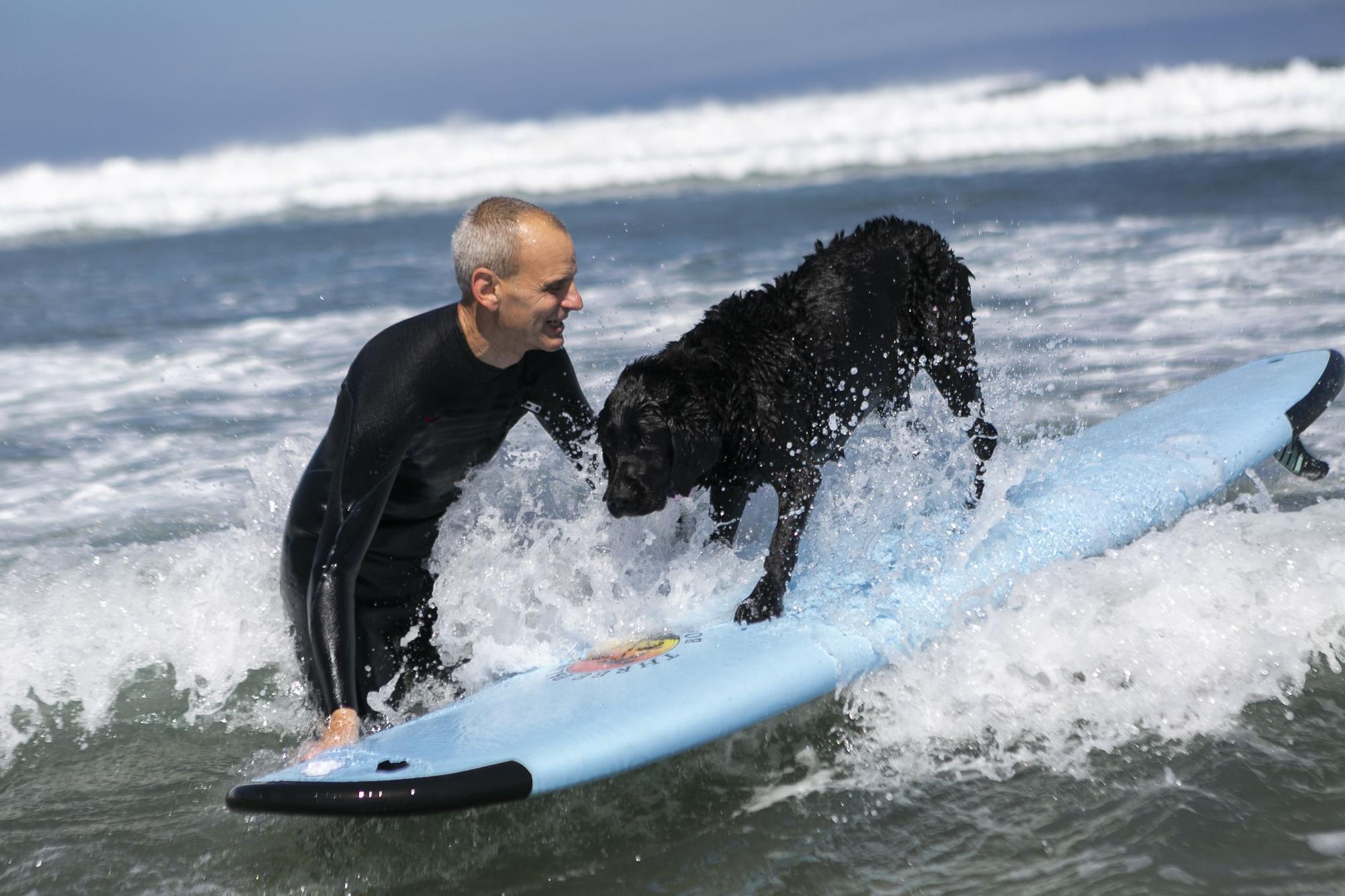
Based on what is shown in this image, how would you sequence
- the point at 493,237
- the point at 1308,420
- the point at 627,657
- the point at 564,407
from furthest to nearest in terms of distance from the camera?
the point at 1308,420, the point at 564,407, the point at 627,657, the point at 493,237

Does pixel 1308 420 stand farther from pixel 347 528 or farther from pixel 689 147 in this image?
pixel 689 147

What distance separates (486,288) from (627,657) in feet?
4.03

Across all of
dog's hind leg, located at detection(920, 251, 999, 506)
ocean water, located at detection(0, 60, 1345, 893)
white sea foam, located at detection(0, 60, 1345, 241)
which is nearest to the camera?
ocean water, located at detection(0, 60, 1345, 893)

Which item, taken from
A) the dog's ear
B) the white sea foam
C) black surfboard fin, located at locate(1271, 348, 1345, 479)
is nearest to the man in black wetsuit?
the dog's ear

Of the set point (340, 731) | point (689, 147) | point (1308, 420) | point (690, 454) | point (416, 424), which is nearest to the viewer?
point (340, 731)

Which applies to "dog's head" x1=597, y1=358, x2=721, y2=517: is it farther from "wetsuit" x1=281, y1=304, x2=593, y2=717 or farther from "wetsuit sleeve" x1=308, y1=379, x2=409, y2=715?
"wetsuit sleeve" x1=308, y1=379, x2=409, y2=715

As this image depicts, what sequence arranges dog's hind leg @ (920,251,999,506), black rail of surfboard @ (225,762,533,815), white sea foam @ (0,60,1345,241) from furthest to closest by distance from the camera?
white sea foam @ (0,60,1345,241)
dog's hind leg @ (920,251,999,506)
black rail of surfboard @ (225,762,533,815)

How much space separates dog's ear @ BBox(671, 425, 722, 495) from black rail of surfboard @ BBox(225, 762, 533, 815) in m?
1.08

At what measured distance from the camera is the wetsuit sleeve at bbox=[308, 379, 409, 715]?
3.32 metres

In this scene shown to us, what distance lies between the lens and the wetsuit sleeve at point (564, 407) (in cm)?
385

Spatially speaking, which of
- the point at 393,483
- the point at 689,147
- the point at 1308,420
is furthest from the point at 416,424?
the point at 689,147

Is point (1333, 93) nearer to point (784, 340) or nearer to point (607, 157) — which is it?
point (607, 157)

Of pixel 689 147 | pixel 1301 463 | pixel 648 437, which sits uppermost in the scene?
pixel 689 147

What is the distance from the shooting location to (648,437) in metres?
3.57
